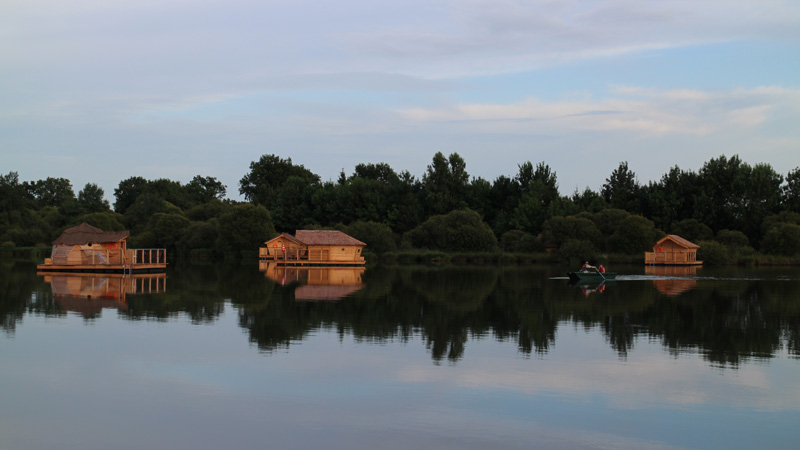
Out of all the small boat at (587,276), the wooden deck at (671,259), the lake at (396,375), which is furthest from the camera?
the wooden deck at (671,259)

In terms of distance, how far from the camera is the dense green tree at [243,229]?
235 feet

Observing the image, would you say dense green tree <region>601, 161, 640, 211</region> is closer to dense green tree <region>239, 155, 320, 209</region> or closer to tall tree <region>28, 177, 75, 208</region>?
dense green tree <region>239, 155, 320, 209</region>

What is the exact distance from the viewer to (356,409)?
1079 cm

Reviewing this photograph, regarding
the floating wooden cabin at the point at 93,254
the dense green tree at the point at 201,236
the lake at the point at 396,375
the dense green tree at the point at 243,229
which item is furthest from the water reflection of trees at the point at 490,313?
the dense green tree at the point at 201,236

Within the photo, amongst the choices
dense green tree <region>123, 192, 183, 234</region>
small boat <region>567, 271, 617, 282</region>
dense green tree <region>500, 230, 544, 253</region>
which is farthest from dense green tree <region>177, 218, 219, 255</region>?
small boat <region>567, 271, 617, 282</region>

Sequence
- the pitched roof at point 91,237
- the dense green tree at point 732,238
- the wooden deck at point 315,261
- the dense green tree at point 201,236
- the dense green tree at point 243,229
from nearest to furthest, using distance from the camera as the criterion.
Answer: the pitched roof at point 91,237
the wooden deck at point 315,261
the dense green tree at point 732,238
the dense green tree at point 243,229
the dense green tree at point 201,236

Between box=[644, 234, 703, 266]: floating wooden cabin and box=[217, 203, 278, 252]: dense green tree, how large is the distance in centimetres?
3723

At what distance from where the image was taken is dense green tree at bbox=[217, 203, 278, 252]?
7156cm

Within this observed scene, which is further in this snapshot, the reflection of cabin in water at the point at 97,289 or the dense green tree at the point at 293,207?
the dense green tree at the point at 293,207

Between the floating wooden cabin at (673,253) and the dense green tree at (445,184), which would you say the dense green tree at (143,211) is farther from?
the floating wooden cabin at (673,253)

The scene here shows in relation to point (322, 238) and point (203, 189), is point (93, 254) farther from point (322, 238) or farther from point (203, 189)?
point (203, 189)

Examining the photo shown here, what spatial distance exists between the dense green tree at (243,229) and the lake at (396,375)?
45704 millimetres

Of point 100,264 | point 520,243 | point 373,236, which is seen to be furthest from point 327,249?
point 520,243

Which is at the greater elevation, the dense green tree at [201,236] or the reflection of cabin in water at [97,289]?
the dense green tree at [201,236]
